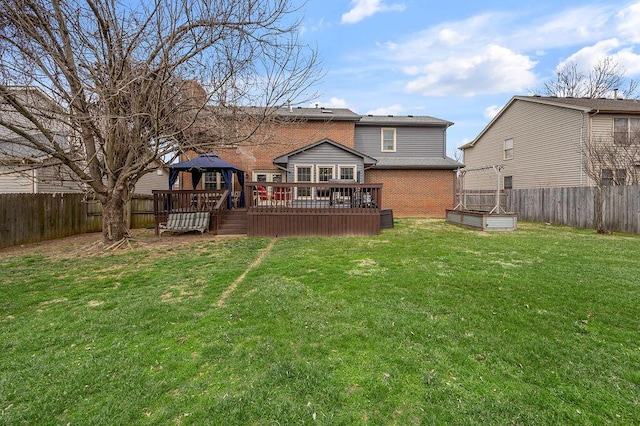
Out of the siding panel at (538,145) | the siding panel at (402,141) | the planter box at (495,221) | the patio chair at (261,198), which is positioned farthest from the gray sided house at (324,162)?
the siding panel at (538,145)

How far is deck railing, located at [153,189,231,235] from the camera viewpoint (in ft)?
36.8

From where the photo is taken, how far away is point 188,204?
1171 centimetres

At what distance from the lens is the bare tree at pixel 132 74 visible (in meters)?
6.66

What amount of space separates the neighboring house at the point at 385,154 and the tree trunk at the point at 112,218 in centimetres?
723

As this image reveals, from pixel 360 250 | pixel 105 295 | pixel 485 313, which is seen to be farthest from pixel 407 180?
pixel 105 295

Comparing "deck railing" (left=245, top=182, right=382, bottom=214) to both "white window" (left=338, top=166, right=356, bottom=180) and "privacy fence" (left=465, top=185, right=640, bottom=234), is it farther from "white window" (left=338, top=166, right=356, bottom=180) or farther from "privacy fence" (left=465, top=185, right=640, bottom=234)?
"privacy fence" (left=465, top=185, right=640, bottom=234)

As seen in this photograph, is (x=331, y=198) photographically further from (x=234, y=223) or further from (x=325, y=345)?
(x=325, y=345)

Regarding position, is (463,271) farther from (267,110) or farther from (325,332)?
(267,110)

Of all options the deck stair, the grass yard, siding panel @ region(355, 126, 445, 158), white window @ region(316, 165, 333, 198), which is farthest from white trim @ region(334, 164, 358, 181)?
the grass yard

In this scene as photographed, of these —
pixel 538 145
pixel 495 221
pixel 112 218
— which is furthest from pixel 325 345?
pixel 538 145

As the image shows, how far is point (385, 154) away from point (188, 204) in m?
12.1

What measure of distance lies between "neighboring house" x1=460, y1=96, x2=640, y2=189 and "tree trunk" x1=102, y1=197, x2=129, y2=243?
669 inches

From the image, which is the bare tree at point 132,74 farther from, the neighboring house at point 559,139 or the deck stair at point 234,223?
the neighboring house at point 559,139

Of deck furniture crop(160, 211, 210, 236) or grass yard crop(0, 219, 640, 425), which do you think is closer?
grass yard crop(0, 219, 640, 425)
